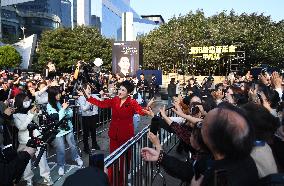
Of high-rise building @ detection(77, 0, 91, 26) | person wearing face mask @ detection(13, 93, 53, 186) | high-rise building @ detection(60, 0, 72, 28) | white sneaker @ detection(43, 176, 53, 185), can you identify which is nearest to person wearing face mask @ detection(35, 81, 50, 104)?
person wearing face mask @ detection(13, 93, 53, 186)

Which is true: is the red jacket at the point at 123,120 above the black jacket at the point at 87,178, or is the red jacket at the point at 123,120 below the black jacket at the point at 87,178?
below

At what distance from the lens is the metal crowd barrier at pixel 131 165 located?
4171 mm

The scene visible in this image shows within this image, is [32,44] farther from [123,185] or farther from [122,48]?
[123,185]

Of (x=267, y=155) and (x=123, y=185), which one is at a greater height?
(x=267, y=155)

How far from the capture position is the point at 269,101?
5391 mm

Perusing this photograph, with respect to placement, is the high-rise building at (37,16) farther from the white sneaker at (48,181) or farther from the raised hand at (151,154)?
the raised hand at (151,154)

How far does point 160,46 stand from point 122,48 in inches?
483

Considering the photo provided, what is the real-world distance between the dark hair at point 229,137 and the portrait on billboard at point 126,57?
86.7 ft

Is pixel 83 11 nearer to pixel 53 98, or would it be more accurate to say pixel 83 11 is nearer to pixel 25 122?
pixel 53 98

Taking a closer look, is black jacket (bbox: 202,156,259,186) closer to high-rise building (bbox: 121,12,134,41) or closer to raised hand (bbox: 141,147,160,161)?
raised hand (bbox: 141,147,160,161)

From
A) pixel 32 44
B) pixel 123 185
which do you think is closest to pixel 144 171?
pixel 123 185

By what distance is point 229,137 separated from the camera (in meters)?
2.20

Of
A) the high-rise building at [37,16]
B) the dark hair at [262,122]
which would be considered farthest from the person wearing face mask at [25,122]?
the high-rise building at [37,16]

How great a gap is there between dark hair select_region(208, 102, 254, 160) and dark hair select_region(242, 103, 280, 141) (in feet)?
3.02
